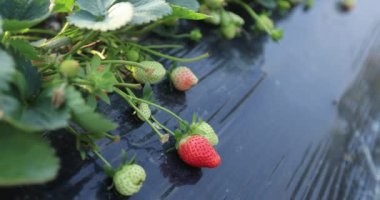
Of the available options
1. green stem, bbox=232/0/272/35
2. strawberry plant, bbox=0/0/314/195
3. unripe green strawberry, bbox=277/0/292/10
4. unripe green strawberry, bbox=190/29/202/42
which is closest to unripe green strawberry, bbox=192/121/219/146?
strawberry plant, bbox=0/0/314/195

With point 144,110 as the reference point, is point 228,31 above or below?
below

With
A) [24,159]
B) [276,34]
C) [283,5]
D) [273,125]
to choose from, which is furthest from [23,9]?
[283,5]

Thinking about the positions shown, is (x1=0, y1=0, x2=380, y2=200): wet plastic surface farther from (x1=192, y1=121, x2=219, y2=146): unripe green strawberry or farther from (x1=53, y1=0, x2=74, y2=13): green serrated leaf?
(x1=53, y1=0, x2=74, y2=13): green serrated leaf

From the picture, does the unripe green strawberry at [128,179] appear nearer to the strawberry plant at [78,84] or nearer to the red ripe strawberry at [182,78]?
the strawberry plant at [78,84]

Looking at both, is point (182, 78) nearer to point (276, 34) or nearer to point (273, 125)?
point (273, 125)

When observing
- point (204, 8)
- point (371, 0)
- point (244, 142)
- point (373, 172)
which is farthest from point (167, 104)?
point (371, 0)

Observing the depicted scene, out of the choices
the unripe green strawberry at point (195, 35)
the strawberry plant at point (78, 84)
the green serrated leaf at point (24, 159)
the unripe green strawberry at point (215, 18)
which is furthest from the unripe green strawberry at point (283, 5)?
the green serrated leaf at point (24, 159)

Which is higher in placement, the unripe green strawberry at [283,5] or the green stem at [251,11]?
the green stem at [251,11]
